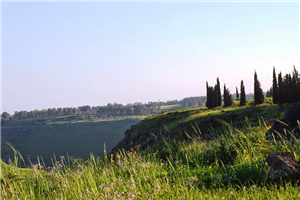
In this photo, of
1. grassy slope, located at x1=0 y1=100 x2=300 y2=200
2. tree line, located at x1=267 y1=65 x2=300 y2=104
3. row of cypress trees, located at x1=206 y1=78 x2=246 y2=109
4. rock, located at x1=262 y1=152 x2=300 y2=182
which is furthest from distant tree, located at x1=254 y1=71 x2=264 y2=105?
rock, located at x1=262 y1=152 x2=300 y2=182

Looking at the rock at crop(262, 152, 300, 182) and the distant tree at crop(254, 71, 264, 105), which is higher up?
the distant tree at crop(254, 71, 264, 105)

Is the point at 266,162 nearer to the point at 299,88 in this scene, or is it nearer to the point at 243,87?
the point at 299,88

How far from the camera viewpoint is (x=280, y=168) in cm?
582

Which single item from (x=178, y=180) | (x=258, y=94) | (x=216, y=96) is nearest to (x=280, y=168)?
(x=178, y=180)

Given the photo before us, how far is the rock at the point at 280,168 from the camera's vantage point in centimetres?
569

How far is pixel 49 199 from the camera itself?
5.56 meters

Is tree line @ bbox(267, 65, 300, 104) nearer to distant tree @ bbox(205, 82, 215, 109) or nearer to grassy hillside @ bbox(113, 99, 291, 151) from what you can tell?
grassy hillside @ bbox(113, 99, 291, 151)

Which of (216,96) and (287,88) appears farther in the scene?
(216,96)

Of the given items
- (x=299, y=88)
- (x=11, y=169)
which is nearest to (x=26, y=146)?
(x=299, y=88)

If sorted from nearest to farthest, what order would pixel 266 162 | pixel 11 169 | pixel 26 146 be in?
1. pixel 266 162
2. pixel 11 169
3. pixel 26 146

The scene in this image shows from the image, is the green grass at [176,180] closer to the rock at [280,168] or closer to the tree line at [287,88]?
the rock at [280,168]

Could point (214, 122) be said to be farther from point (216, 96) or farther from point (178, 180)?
point (178, 180)

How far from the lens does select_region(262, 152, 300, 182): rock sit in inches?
224

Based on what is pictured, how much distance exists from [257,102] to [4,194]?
58.3 meters
